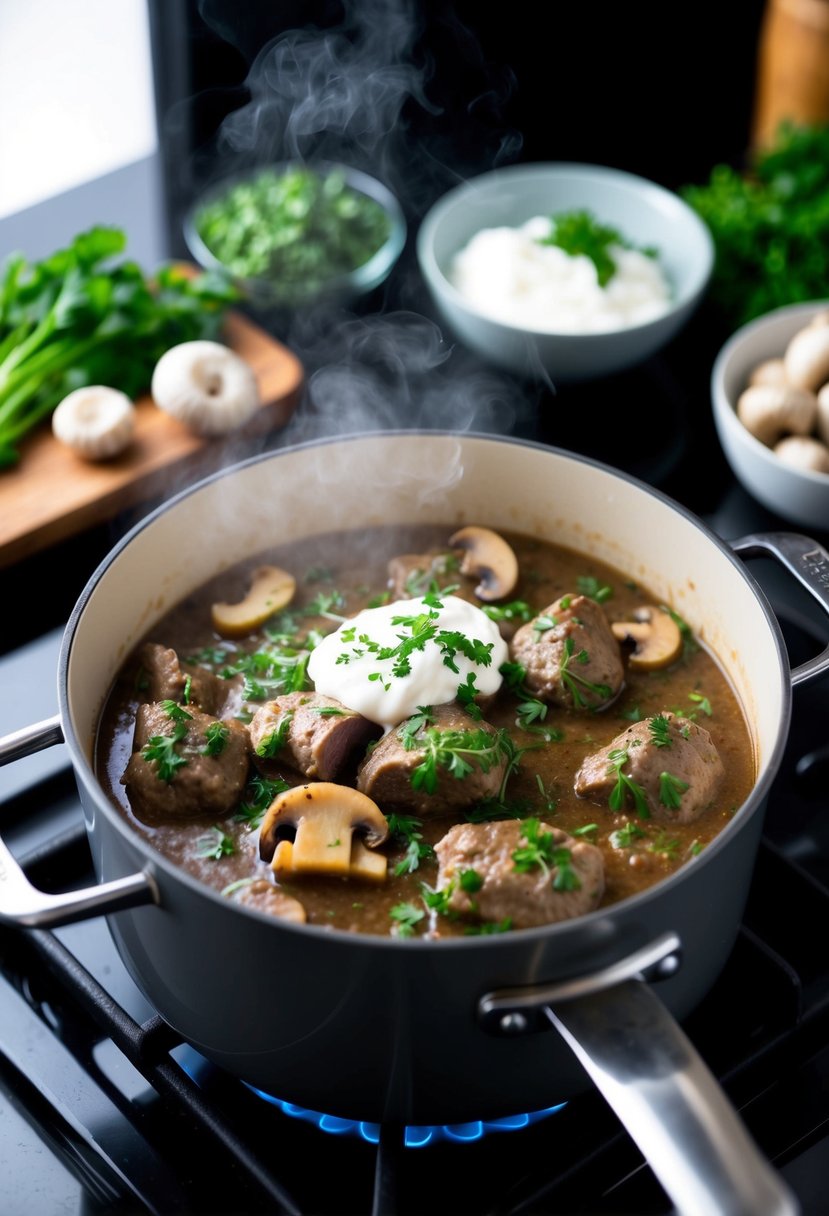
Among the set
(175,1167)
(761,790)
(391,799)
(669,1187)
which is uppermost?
(761,790)

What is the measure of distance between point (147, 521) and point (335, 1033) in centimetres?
103

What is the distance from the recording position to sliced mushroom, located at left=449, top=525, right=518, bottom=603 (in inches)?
100

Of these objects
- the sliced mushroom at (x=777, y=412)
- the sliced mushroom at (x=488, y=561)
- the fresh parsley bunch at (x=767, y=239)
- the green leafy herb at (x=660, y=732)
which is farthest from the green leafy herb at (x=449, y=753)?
the fresh parsley bunch at (x=767, y=239)

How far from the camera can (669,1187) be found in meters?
1.41

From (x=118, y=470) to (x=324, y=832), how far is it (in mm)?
1366

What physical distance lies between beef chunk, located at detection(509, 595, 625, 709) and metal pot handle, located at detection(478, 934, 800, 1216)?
73cm

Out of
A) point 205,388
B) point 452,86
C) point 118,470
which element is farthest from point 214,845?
point 452,86

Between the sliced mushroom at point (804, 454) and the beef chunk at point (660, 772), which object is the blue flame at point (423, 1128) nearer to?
the beef chunk at point (660, 772)

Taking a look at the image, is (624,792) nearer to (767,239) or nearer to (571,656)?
(571,656)

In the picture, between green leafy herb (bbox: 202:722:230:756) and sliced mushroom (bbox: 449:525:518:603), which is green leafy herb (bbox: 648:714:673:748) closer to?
sliced mushroom (bbox: 449:525:518:603)

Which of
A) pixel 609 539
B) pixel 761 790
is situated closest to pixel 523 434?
pixel 609 539

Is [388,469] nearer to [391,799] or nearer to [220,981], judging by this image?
[391,799]

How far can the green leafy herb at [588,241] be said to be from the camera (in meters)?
3.40

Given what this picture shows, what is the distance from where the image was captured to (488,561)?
260 cm
